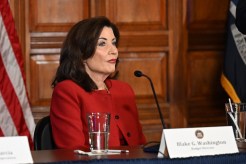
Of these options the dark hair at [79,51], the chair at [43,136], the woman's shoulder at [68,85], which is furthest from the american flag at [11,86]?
the chair at [43,136]

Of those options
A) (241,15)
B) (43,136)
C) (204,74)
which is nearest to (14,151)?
(43,136)

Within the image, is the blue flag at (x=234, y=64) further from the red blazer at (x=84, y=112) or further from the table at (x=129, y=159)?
the table at (x=129, y=159)

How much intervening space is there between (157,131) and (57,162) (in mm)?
2647

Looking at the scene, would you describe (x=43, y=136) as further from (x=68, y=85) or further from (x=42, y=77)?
(x=42, y=77)

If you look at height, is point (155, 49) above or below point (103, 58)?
below

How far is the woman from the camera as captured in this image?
2.70 metres

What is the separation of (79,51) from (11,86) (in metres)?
0.93

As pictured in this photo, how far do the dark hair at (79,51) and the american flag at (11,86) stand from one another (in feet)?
2.74

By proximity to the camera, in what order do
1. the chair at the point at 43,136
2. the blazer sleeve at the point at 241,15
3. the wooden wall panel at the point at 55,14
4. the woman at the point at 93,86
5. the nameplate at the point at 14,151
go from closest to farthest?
the nameplate at the point at 14,151 → the chair at the point at 43,136 → the woman at the point at 93,86 → the blazer sleeve at the point at 241,15 → the wooden wall panel at the point at 55,14

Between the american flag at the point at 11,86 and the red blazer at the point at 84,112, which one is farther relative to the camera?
the american flag at the point at 11,86

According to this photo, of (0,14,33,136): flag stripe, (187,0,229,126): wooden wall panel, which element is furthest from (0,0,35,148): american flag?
(187,0,229,126): wooden wall panel

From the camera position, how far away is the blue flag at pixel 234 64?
163 inches

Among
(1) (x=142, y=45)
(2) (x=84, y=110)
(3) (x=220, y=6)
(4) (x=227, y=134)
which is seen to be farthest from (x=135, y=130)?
(3) (x=220, y=6)

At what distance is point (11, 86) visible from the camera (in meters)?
3.68
